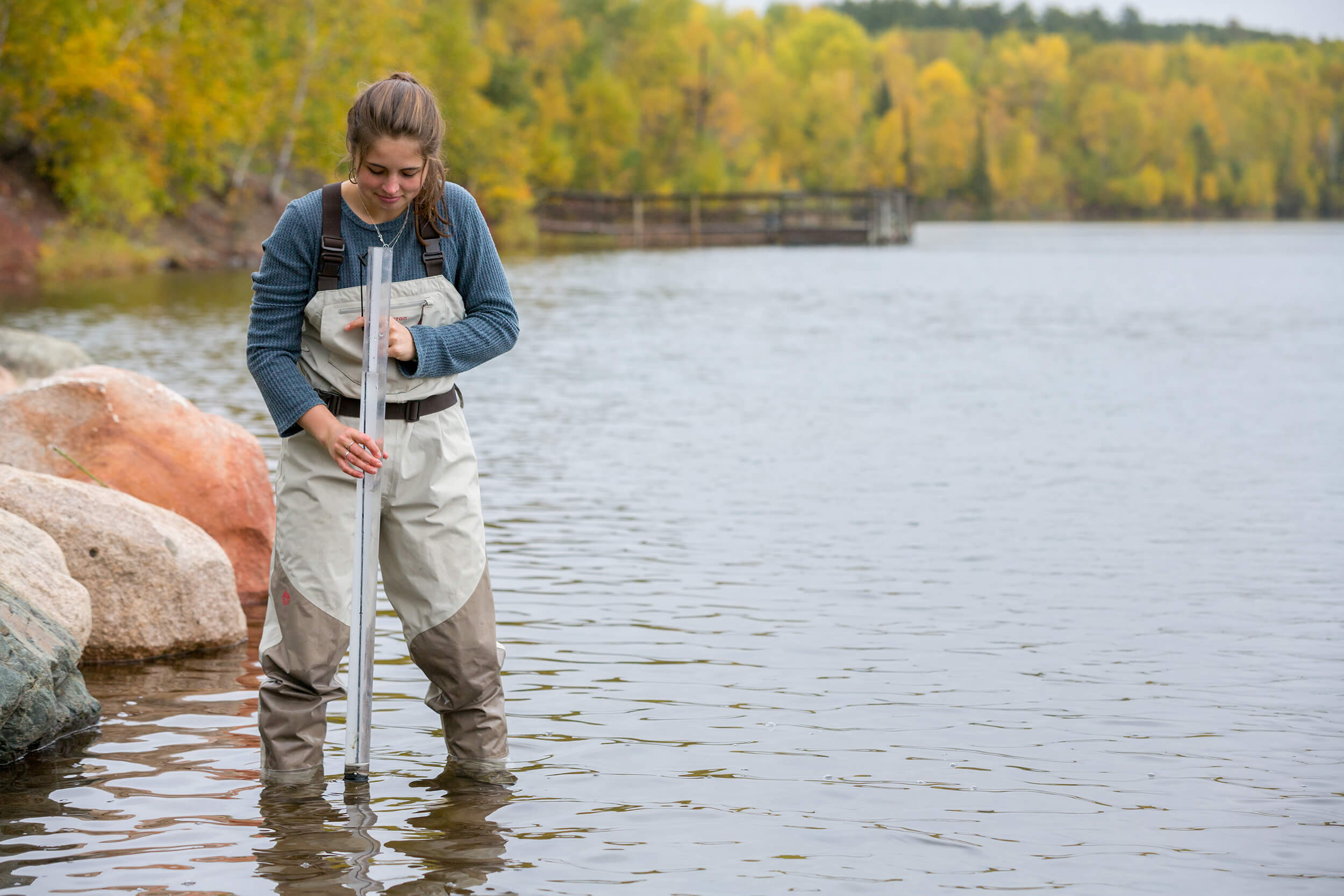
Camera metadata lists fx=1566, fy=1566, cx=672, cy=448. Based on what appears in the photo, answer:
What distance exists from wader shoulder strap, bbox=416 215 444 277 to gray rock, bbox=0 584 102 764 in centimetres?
196

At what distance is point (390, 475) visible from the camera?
4.49 m

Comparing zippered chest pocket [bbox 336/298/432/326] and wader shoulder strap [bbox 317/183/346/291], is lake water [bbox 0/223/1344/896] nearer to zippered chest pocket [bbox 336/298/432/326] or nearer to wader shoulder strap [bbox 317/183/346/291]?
zippered chest pocket [bbox 336/298/432/326]

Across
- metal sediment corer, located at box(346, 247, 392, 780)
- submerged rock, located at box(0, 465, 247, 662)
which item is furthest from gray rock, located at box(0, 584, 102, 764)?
metal sediment corer, located at box(346, 247, 392, 780)

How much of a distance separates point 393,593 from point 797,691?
2271 millimetres

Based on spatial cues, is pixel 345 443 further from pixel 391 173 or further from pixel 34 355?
pixel 34 355

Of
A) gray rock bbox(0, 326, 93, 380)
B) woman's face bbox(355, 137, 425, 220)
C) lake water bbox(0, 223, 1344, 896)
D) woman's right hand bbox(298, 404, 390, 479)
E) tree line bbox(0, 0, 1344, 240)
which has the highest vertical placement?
tree line bbox(0, 0, 1344, 240)

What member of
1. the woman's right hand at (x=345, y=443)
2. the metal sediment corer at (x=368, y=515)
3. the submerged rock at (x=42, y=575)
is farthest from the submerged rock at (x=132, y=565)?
the woman's right hand at (x=345, y=443)

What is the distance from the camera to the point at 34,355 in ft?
42.3

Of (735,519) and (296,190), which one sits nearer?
(735,519)

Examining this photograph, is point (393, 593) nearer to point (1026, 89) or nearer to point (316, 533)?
point (316, 533)

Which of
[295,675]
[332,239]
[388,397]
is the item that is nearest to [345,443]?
[388,397]

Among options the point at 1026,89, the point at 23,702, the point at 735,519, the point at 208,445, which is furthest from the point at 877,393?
the point at 1026,89

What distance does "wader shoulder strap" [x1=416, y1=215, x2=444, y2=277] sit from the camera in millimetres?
4508

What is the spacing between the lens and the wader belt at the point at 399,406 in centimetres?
448
